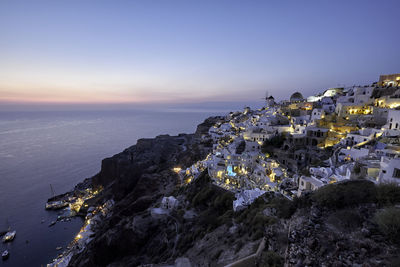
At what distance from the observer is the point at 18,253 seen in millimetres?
27750

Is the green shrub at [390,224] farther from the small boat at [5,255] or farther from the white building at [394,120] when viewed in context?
the small boat at [5,255]

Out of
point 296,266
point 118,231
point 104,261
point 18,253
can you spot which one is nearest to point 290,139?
point 296,266

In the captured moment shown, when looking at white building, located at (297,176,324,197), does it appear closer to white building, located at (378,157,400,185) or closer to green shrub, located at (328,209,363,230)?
white building, located at (378,157,400,185)

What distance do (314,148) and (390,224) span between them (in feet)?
75.9

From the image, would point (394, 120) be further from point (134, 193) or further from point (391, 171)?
point (134, 193)

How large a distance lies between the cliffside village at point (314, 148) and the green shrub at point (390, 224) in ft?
28.7

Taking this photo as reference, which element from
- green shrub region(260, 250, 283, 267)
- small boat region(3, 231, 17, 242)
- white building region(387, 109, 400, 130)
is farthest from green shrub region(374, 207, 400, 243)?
small boat region(3, 231, 17, 242)

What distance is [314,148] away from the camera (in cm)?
2678

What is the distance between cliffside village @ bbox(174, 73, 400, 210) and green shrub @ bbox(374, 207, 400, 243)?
874 cm

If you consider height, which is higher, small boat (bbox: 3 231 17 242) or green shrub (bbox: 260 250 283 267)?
green shrub (bbox: 260 250 283 267)

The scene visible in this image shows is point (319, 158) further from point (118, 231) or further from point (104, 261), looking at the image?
point (104, 261)

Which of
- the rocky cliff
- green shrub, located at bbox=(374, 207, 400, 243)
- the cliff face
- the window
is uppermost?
green shrub, located at bbox=(374, 207, 400, 243)

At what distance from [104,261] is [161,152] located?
36781mm

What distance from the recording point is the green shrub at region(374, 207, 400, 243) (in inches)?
236
